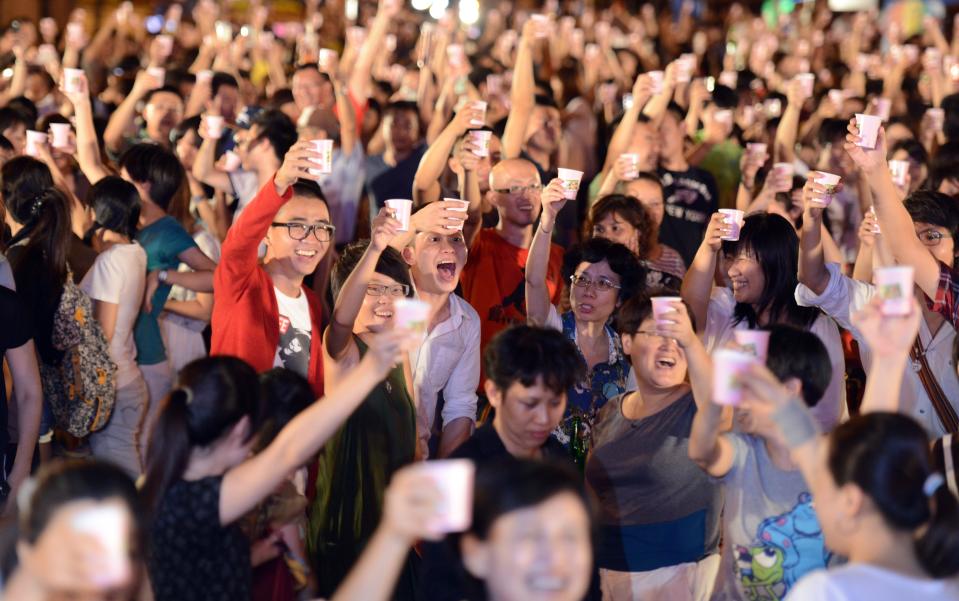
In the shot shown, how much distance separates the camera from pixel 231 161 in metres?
6.10

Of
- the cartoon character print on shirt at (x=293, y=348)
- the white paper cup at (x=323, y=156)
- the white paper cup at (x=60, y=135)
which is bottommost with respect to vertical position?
the cartoon character print on shirt at (x=293, y=348)

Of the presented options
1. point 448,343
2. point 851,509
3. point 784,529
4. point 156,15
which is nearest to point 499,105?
point 448,343

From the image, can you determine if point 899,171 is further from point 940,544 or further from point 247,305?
point 940,544

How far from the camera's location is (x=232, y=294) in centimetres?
396

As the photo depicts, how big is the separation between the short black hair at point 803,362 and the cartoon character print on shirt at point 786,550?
0.93ft

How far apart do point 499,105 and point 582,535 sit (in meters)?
6.40

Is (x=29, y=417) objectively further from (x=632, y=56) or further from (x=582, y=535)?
(x=632, y=56)

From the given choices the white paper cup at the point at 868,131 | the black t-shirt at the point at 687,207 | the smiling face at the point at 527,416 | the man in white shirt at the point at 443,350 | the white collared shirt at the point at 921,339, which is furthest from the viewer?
the black t-shirt at the point at 687,207

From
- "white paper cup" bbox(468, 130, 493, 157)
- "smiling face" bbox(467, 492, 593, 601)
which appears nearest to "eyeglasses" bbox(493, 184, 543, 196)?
"white paper cup" bbox(468, 130, 493, 157)

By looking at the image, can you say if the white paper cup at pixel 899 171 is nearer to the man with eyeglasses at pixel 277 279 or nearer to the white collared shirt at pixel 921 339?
the white collared shirt at pixel 921 339

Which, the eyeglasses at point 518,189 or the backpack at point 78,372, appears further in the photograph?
the eyeglasses at point 518,189

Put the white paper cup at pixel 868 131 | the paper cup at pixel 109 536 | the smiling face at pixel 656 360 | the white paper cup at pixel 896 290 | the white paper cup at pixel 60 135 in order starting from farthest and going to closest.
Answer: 1. the white paper cup at pixel 60 135
2. the white paper cup at pixel 868 131
3. the smiling face at pixel 656 360
4. the white paper cup at pixel 896 290
5. the paper cup at pixel 109 536

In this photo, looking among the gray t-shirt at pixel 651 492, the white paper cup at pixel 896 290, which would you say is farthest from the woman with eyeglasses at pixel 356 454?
the white paper cup at pixel 896 290

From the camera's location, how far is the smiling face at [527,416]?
10.0 ft
